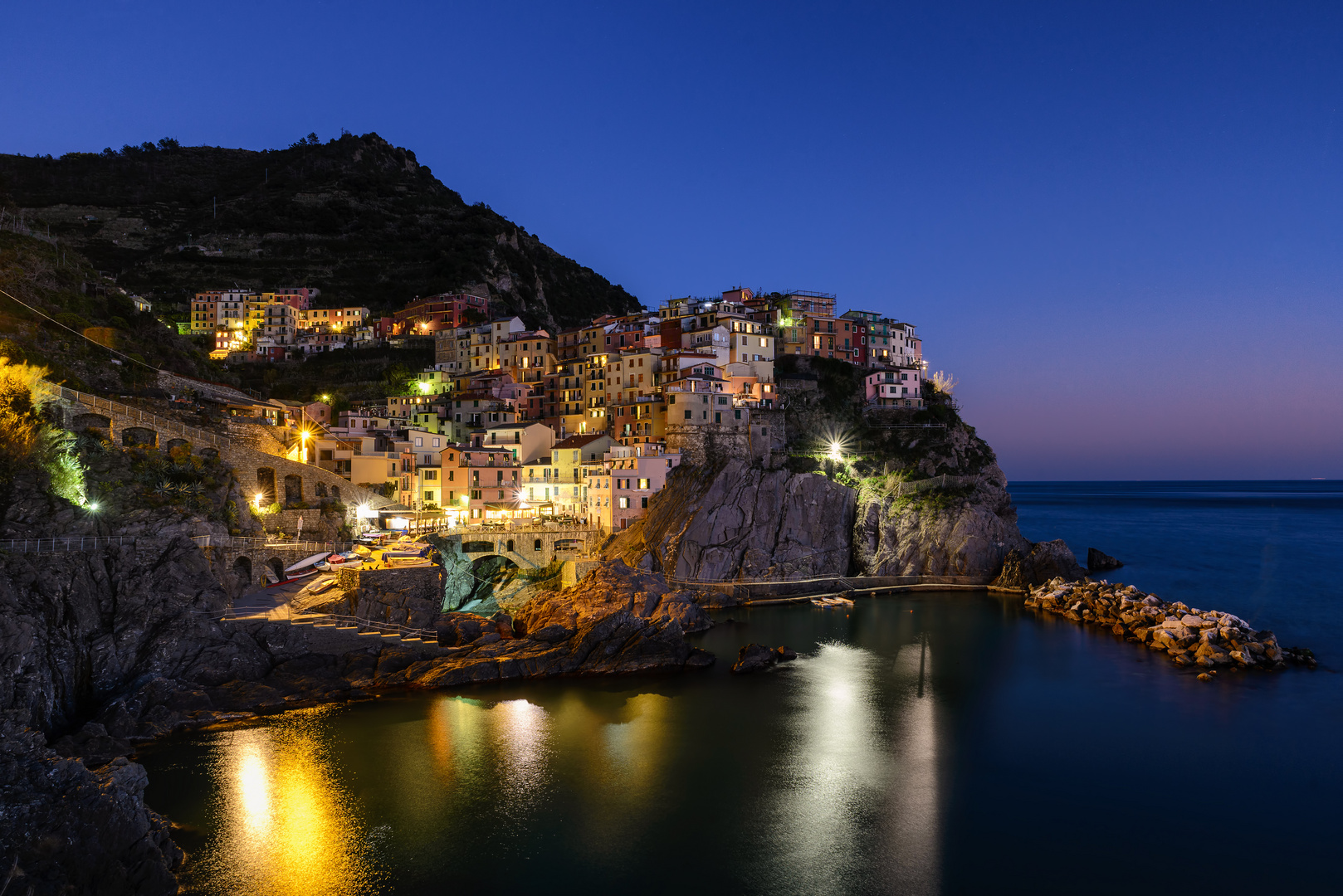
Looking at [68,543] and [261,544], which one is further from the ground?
[68,543]

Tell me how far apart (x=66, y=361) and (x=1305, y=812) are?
160 feet

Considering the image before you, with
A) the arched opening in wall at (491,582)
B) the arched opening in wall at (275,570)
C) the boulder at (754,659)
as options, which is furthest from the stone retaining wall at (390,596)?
the boulder at (754,659)

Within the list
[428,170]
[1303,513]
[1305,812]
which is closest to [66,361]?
[1305,812]

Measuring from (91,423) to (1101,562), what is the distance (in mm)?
61932

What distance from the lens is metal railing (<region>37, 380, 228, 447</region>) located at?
28688 millimetres

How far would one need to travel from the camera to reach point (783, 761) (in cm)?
2166

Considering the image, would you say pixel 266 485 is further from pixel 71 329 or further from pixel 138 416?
pixel 71 329

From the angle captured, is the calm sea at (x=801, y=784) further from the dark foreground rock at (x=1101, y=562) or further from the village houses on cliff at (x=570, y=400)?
the dark foreground rock at (x=1101, y=562)

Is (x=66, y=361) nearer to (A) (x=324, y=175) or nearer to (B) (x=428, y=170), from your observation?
(A) (x=324, y=175)

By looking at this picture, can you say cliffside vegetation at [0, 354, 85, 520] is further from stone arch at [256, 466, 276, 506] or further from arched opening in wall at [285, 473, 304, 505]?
arched opening in wall at [285, 473, 304, 505]

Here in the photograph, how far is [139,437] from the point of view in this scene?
30656mm

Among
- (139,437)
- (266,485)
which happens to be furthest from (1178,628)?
(139,437)

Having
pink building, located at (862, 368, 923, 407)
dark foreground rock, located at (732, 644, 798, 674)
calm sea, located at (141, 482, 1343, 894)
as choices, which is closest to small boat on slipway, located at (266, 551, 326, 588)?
calm sea, located at (141, 482, 1343, 894)

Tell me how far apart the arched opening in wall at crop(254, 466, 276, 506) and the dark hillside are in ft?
162
